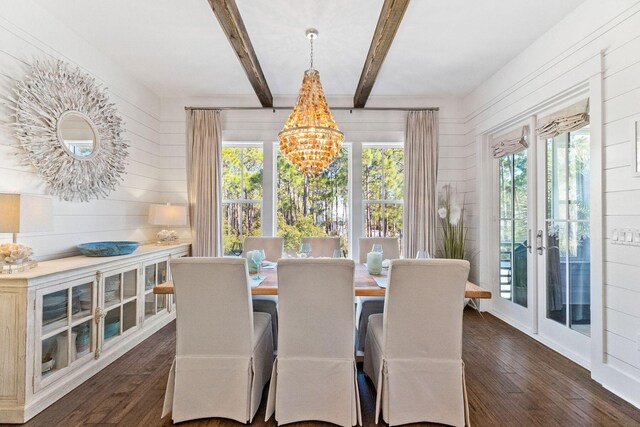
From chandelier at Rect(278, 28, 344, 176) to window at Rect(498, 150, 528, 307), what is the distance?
6.90 feet

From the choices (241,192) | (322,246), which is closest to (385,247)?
(322,246)

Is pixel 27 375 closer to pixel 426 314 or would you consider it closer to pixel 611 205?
pixel 426 314

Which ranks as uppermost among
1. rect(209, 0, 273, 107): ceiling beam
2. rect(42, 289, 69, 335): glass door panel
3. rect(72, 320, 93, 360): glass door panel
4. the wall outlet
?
rect(209, 0, 273, 107): ceiling beam

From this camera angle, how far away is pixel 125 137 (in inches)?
146

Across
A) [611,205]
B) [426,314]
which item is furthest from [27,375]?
[611,205]

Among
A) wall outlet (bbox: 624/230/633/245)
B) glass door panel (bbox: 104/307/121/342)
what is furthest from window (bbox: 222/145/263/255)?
wall outlet (bbox: 624/230/633/245)

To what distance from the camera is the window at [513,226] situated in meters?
3.51

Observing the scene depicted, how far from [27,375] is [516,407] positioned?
295 cm

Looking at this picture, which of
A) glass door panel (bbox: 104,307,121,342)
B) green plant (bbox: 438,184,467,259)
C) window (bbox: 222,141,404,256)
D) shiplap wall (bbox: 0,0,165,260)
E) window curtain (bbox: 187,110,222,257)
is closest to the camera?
shiplap wall (bbox: 0,0,165,260)

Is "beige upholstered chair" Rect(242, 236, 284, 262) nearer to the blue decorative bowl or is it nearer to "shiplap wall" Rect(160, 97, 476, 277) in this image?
the blue decorative bowl

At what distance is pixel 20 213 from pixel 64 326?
0.79m

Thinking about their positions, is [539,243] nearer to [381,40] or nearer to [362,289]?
[362,289]

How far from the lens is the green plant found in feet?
13.9

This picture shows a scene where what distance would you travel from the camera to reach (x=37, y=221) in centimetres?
220
